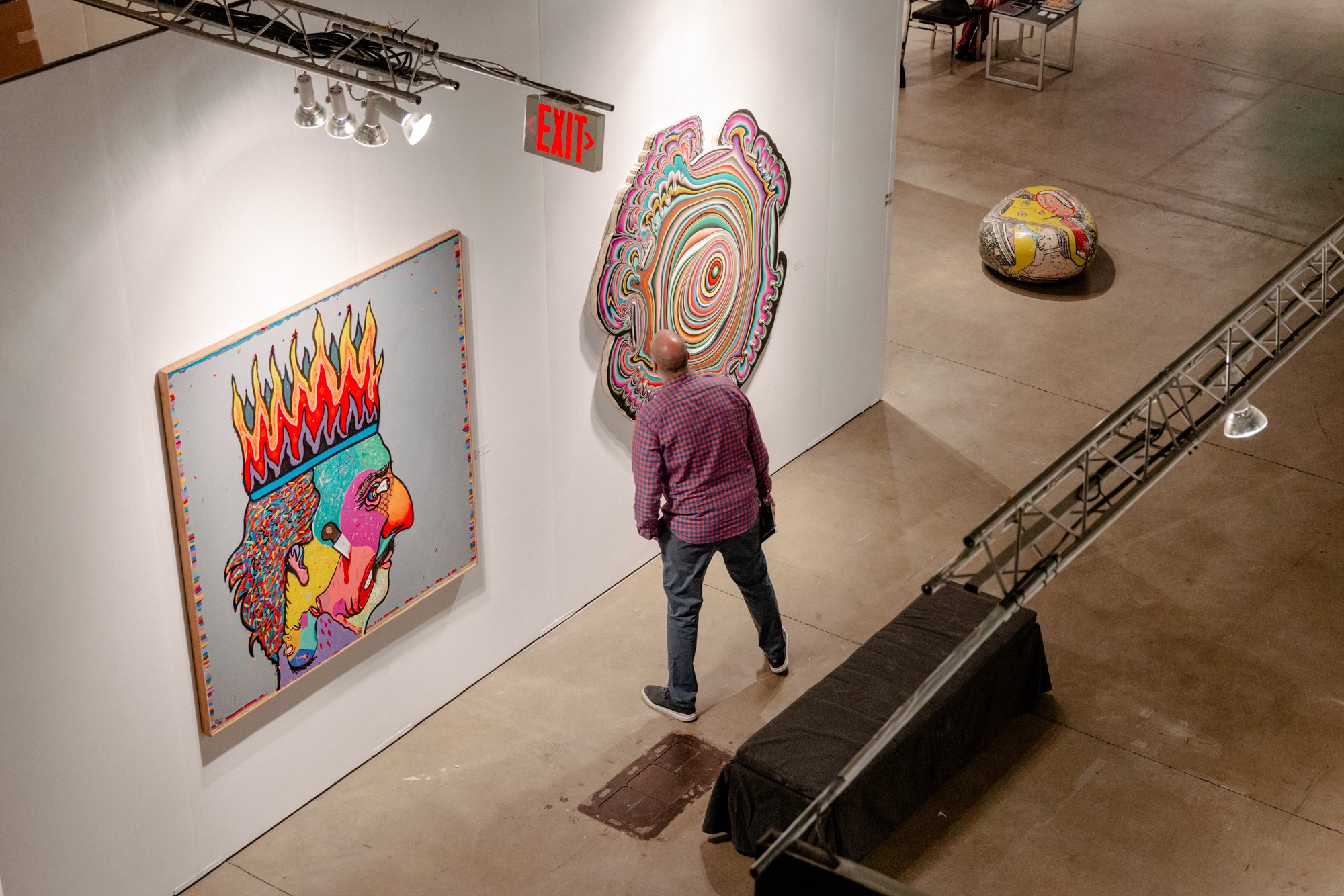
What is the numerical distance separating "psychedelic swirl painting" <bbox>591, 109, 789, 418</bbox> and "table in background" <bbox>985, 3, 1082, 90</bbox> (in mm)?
7220

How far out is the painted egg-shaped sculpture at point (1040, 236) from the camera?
1050cm

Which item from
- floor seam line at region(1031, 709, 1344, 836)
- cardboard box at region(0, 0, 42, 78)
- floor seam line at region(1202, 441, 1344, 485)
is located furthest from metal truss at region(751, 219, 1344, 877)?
floor seam line at region(1202, 441, 1344, 485)

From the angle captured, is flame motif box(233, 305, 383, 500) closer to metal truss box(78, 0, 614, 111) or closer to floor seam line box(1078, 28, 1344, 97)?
metal truss box(78, 0, 614, 111)

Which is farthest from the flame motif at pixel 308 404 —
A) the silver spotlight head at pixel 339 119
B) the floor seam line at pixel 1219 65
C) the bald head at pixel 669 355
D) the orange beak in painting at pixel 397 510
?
the floor seam line at pixel 1219 65

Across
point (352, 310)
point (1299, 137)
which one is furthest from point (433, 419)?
point (1299, 137)

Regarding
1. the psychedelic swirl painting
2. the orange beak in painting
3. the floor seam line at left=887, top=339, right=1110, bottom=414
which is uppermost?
the psychedelic swirl painting

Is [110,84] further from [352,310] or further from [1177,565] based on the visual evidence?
[1177,565]

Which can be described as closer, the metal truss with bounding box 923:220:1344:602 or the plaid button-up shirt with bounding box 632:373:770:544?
the metal truss with bounding box 923:220:1344:602

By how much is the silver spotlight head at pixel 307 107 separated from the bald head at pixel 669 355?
1798 mm

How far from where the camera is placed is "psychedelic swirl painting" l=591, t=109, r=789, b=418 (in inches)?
274

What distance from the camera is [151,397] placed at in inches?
199

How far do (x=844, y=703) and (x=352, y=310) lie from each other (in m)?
2.48

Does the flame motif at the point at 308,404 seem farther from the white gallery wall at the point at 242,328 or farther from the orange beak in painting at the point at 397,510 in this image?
the orange beak in painting at the point at 397,510

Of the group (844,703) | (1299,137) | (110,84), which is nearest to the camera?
(110,84)
